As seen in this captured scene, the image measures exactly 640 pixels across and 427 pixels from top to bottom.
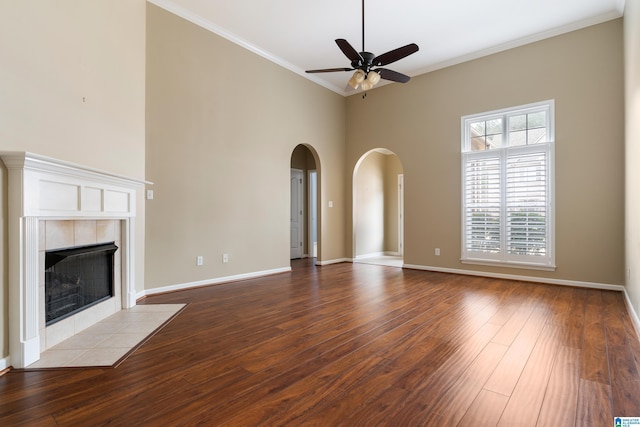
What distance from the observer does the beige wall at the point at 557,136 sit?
4211 millimetres

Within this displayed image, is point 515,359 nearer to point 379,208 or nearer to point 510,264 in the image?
point 510,264

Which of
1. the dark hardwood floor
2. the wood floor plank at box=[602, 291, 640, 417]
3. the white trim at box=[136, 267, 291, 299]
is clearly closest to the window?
the dark hardwood floor

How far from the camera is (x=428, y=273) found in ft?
18.3

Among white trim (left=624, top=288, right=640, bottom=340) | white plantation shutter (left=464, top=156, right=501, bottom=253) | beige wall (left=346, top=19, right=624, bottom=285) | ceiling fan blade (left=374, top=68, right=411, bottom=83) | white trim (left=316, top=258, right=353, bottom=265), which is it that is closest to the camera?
white trim (left=624, top=288, right=640, bottom=340)

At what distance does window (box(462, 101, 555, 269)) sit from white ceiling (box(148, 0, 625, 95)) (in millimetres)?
1101

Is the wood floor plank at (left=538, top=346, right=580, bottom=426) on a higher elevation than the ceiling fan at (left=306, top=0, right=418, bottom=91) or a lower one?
lower

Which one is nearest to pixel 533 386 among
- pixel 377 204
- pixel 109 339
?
pixel 109 339

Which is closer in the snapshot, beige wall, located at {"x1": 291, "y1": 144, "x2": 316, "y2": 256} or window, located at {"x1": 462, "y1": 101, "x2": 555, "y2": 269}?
window, located at {"x1": 462, "y1": 101, "x2": 555, "y2": 269}

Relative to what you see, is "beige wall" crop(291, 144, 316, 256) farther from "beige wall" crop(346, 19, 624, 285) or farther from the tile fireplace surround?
the tile fireplace surround

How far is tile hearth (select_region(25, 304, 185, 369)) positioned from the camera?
2173mm

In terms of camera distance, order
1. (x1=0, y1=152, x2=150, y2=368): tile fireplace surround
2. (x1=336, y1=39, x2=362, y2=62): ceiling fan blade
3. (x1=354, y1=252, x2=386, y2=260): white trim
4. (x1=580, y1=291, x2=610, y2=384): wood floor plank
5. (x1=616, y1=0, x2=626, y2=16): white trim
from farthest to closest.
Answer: (x1=354, y1=252, x2=386, y2=260): white trim
(x1=616, y1=0, x2=626, y2=16): white trim
(x1=336, y1=39, x2=362, y2=62): ceiling fan blade
(x1=0, y1=152, x2=150, y2=368): tile fireplace surround
(x1=580, y1=291, x2=610, y2=384): wood floor plank

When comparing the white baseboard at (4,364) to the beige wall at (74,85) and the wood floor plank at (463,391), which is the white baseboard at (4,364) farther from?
the wood floor plank at (463,391)

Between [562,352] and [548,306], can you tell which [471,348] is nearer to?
[562,352]

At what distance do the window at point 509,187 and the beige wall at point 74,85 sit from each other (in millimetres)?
4983
